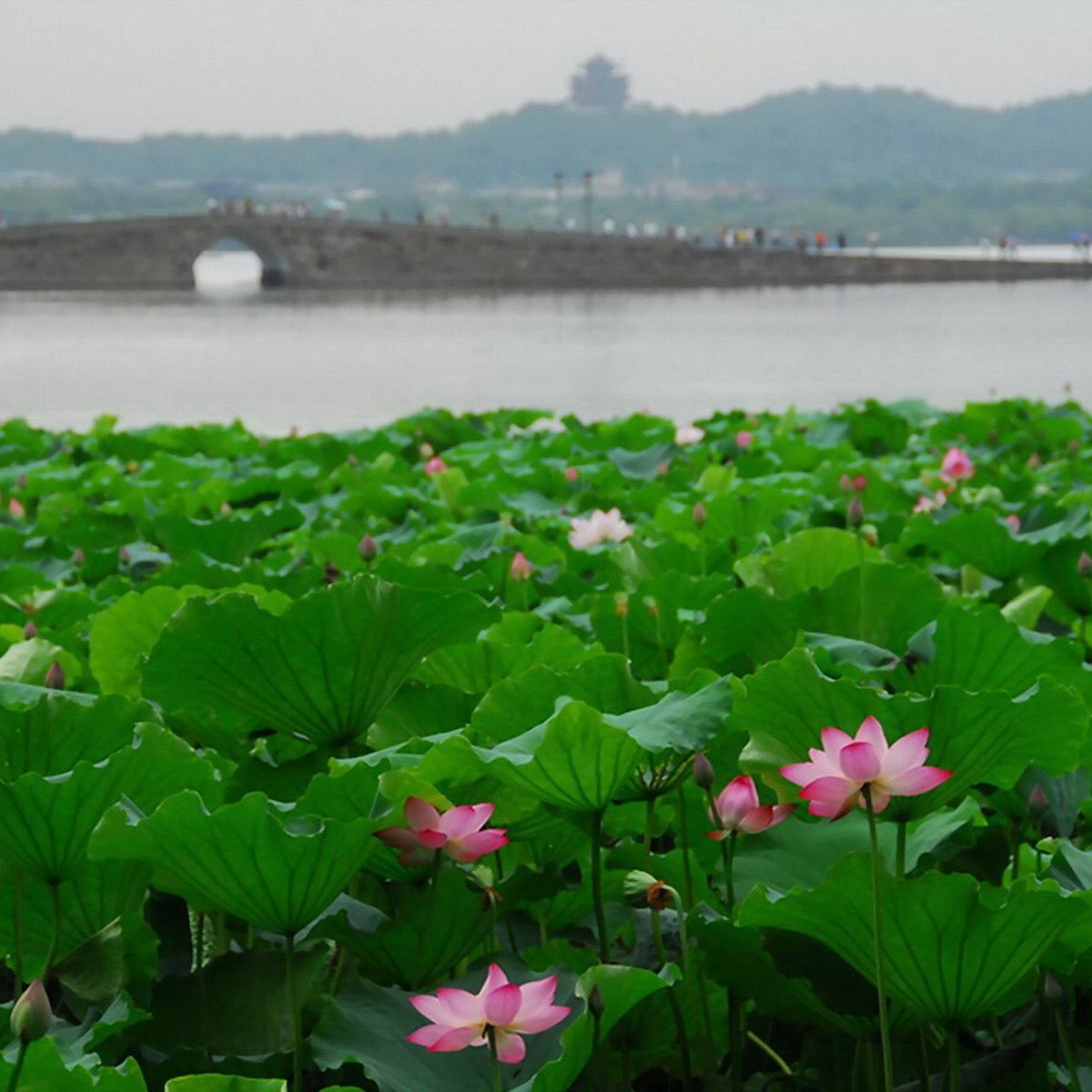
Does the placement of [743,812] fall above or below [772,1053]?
above

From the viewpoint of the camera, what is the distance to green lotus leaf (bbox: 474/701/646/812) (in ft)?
2.41

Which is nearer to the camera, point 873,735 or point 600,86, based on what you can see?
point 873,735

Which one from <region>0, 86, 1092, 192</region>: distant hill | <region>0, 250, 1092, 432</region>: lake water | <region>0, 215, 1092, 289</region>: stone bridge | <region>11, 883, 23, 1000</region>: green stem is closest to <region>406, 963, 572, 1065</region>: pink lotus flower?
<region>11, 883, 23, 1000</region>: green stem

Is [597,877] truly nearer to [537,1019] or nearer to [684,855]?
[684,855]

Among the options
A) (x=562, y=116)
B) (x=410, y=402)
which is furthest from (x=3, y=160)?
(x=410, y=402)

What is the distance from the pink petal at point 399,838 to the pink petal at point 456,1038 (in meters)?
0.14

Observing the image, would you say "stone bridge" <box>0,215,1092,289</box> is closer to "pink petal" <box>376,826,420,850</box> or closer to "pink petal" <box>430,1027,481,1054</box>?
"pink petal" <box>376,826,420,850</box>

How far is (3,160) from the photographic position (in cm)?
18025

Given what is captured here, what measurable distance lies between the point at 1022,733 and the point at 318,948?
334mm

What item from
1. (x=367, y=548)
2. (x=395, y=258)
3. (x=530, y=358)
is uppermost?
(x=367, y=548)

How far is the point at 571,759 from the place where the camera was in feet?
2.45

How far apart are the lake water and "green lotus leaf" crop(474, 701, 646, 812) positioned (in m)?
5.02

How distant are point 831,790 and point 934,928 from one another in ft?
0.25

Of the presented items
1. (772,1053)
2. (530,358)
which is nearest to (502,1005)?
(772,1053)
